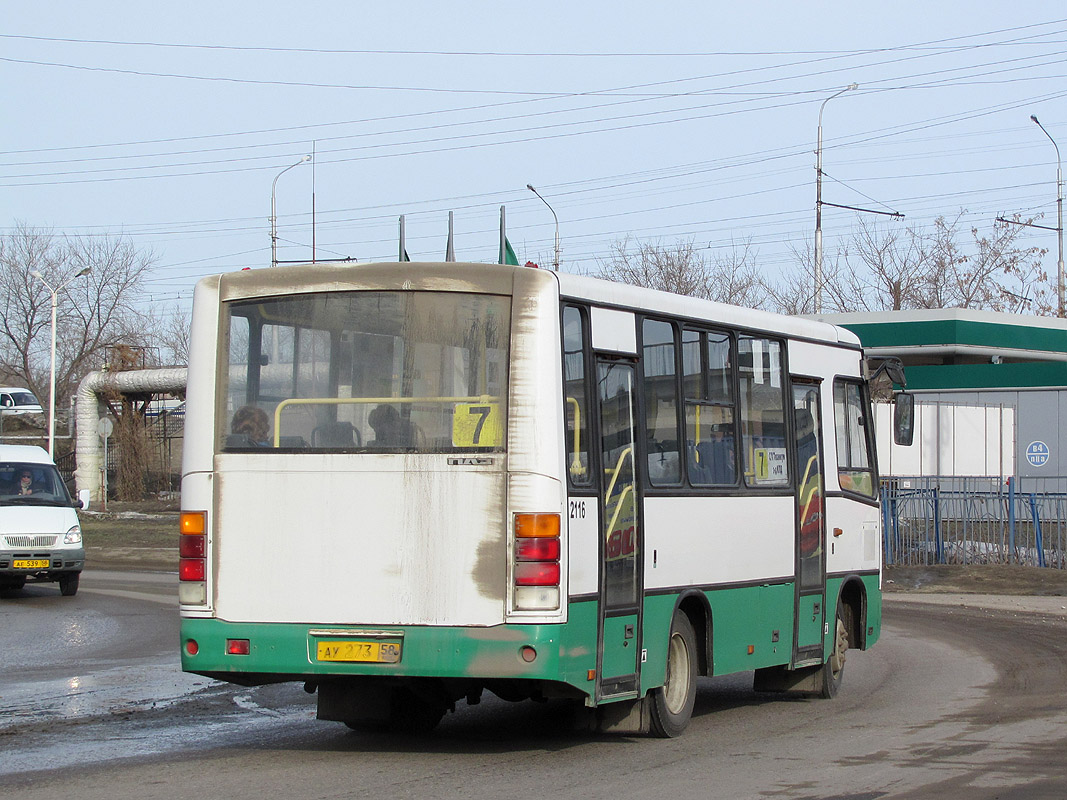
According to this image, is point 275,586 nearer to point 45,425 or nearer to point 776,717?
point 776,717

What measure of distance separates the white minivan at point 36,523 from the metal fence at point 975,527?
13493 mm

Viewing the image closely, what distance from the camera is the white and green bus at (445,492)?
8172 mm

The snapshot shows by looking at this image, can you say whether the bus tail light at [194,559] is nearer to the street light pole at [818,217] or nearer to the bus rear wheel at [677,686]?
the bus rear wheel at [677,686]

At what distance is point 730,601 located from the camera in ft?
33.1

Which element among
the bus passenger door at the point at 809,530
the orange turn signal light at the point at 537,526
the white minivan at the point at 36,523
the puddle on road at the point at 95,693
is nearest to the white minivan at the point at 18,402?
the white minivan at the point at 36,523

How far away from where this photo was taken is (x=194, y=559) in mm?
Result: 8750

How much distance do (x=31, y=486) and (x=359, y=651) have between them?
14.9 m

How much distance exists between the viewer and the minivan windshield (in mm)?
21500

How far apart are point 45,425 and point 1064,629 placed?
58.6 meters

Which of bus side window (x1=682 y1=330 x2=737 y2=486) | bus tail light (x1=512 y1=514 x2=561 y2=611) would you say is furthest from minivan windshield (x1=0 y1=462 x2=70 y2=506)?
bus tail light (x1=512 y1=514 x2=561 y2=611)

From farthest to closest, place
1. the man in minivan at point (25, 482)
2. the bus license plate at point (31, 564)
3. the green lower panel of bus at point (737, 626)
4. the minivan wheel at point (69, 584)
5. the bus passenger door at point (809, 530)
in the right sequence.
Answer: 1. the minivan wheel at point (69, 584)
2. the man in minivan at point (25, 482)
3. the bus license plate at point (31, 564)
4. the bus passenger door at point (809, 530)
5. the green lower panel of bus at point (737, 626)

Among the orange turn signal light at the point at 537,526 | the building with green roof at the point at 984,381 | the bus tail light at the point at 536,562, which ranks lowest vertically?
the bus tail light at the point at 536,562

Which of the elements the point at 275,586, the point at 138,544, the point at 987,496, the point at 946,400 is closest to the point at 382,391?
the point at 275,586

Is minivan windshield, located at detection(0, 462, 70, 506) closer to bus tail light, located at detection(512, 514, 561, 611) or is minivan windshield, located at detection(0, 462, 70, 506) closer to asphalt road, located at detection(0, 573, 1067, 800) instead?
asphalt road, located at detection(0, 573, 1067, 800)
